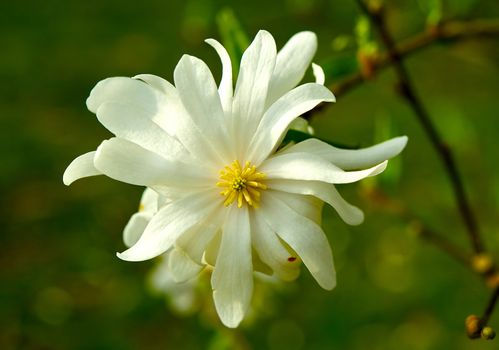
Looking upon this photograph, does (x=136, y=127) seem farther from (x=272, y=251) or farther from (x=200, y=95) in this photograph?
(x=272, y=251)

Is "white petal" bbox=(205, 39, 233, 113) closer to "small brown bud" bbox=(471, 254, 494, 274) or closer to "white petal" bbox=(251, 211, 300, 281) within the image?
"white petal" bbox=(251, 211, 300, 281)

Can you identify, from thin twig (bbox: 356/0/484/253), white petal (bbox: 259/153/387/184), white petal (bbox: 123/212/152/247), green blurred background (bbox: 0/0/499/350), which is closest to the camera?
white petal (bbox: 259/153/387/184)

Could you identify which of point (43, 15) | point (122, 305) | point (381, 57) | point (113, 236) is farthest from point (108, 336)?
point (43, 15)

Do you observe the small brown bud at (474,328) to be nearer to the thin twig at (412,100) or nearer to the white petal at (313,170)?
the white petal at (313,170)

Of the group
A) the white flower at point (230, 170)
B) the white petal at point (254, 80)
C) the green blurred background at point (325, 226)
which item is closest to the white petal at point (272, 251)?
the white flower at point (230, 170)

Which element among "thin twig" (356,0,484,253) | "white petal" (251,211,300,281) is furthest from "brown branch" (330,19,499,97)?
"white petal" (251,211,300,281)

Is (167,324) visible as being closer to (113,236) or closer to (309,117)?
(113,236)
